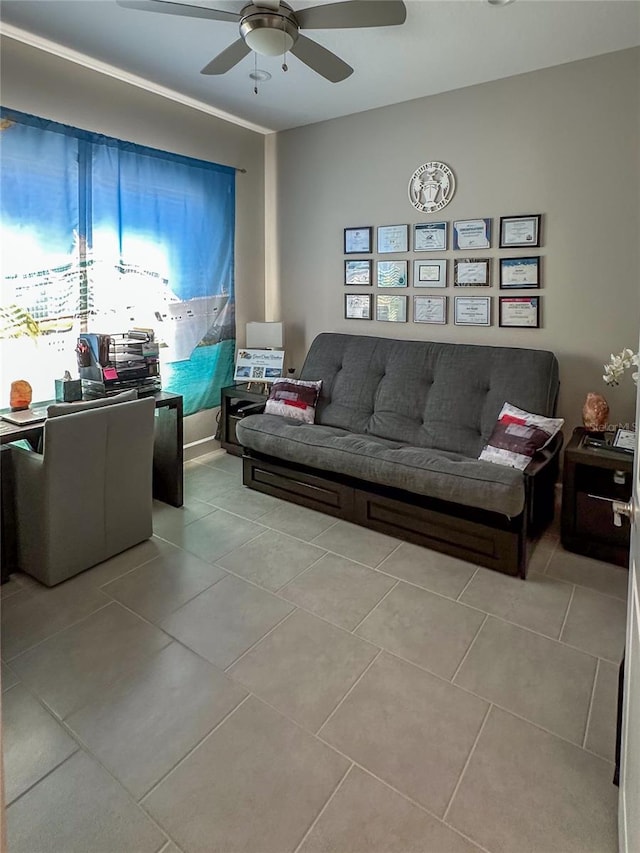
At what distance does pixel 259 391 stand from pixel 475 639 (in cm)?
273

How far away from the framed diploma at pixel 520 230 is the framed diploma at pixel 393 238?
68cm

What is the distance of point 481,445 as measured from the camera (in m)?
3.08

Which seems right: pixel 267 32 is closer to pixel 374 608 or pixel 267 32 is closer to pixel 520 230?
pixel 520 230

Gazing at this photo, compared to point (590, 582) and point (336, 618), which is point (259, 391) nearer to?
point (336, 618)

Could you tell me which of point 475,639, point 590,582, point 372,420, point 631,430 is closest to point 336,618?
point 475,639

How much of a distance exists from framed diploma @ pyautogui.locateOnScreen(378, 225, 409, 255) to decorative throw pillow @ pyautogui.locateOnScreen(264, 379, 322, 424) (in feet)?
3.63

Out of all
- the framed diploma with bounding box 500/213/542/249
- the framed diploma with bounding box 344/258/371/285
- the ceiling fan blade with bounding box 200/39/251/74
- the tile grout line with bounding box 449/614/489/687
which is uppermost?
the ceiling fan blade with bounding box 200/39/251/74

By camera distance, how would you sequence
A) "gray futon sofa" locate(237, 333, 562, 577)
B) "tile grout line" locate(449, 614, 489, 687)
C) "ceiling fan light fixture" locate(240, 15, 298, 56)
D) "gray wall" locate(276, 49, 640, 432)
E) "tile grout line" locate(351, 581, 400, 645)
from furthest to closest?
"gray wall" locate(276, 49, 640, 432), "gray futon sofa" locate(237, 333, 562, 577), "ceiling fan light fixture" locate(240, 15, 298, 56), "tile grout line" locate(351, 581, 400, 645), "tile grout line" locate(449, 614, 489, 687)

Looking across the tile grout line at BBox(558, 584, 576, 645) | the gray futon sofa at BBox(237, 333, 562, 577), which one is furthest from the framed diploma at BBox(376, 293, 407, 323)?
the tile grout line at BBox(558, 584, 576, 645)

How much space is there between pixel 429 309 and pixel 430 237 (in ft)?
1.59

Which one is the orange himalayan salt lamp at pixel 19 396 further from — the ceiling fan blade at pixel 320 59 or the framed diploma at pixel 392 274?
the framed diploma at pixel 392 274

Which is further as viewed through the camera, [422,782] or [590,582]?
[590,582]

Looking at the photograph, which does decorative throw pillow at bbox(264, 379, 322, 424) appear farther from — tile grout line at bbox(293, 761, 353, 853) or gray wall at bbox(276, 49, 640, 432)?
tile grout line at bbox(293, 761, 353, 853)

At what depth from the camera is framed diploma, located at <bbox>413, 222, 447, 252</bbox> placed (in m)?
3.58
